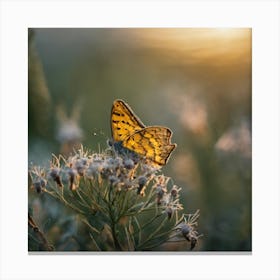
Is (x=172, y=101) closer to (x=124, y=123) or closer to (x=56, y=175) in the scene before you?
(x=124, y=123)

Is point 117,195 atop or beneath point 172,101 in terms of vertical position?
beneath

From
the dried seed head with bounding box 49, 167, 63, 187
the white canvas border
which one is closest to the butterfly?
the dried seed head with bounding box 49, 167, 63, 187

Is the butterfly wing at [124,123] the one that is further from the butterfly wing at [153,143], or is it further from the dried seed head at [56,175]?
the dried seed head at [56,175]

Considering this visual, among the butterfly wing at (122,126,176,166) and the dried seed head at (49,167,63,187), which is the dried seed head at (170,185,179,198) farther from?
the dried seed head at (49,167,63,187)

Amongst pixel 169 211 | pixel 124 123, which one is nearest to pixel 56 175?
pixel 124 123
